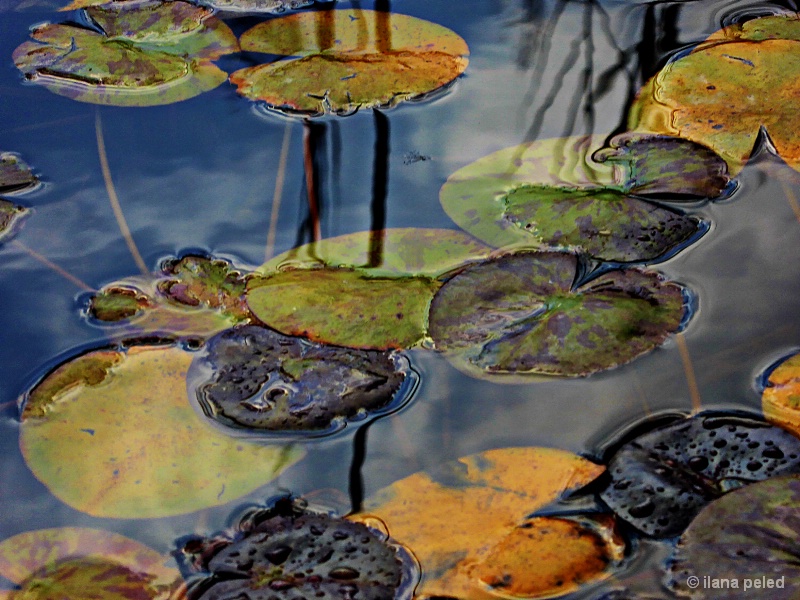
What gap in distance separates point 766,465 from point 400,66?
1577 mm

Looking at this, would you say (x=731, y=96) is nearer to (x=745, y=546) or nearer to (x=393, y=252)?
(x=393, y=252)

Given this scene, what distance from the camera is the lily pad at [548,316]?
150 cm

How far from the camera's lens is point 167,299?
175cm

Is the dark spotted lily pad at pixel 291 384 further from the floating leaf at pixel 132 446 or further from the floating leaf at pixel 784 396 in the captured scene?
→ the floating leaf at pixel 784 396

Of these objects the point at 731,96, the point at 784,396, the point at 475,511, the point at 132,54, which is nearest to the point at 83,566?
the point at 475,511

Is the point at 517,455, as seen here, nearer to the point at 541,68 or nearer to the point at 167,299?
the point at 167,299

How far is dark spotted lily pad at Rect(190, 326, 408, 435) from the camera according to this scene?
1457mm

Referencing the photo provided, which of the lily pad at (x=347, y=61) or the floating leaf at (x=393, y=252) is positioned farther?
the lily pad at (x=347, y=61)

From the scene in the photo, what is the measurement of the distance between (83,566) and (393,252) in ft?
3.05

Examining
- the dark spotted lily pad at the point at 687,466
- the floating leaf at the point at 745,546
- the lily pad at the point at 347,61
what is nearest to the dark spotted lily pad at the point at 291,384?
the dark spotted lily pad at the point at 687,466

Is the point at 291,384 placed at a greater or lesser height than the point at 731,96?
lesser

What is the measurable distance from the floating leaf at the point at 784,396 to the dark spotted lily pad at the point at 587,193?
A: 39 cm

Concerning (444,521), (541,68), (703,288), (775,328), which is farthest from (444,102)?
(444,521)

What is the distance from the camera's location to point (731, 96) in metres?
2.11
